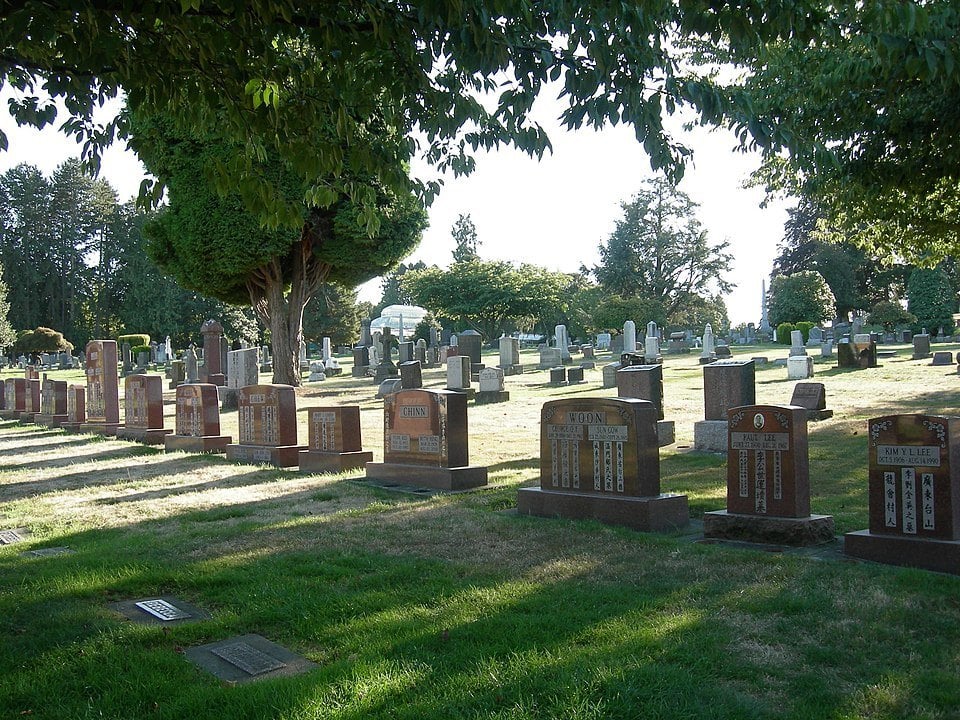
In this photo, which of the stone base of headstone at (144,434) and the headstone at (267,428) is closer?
the headstone at (267,428)

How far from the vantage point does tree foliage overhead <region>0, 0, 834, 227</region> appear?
537 centimetres

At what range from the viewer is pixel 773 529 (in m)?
7.09

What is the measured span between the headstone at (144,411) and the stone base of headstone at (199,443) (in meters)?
1.11

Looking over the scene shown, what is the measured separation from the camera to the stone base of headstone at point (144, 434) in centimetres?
1658

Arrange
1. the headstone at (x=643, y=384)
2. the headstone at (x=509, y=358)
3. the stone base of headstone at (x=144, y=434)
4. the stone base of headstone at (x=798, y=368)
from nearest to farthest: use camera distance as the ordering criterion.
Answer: the headstone at (x=643, y=384)
the stone base of headstone at (x=144, y=434)
the stone base of headstone at (x=798, y=368)
the headstone at (x=509, y=358)

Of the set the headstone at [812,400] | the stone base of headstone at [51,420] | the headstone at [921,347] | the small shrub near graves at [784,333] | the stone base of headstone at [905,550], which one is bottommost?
the stone base of headstone at [905,550]

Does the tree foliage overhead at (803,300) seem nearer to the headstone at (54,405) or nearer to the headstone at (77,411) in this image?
the headstone at (54,405)

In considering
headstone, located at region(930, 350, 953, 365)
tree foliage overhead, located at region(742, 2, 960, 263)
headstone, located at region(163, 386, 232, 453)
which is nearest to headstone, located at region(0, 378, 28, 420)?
headstone, located at region(163, 386, 232, 453)

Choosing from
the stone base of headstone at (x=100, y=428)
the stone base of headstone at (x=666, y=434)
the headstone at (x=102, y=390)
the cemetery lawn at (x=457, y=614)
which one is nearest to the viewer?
the cemetery lawn at (x=457, y=614)

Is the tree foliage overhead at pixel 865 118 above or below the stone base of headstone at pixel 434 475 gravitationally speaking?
above

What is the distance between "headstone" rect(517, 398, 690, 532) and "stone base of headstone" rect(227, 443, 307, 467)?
5.46 metres

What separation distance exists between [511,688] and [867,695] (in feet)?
5.29

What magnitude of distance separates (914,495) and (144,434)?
566 inches

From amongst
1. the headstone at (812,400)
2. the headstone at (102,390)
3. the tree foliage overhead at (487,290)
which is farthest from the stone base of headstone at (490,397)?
the tree foliage overhead at (487,290)
